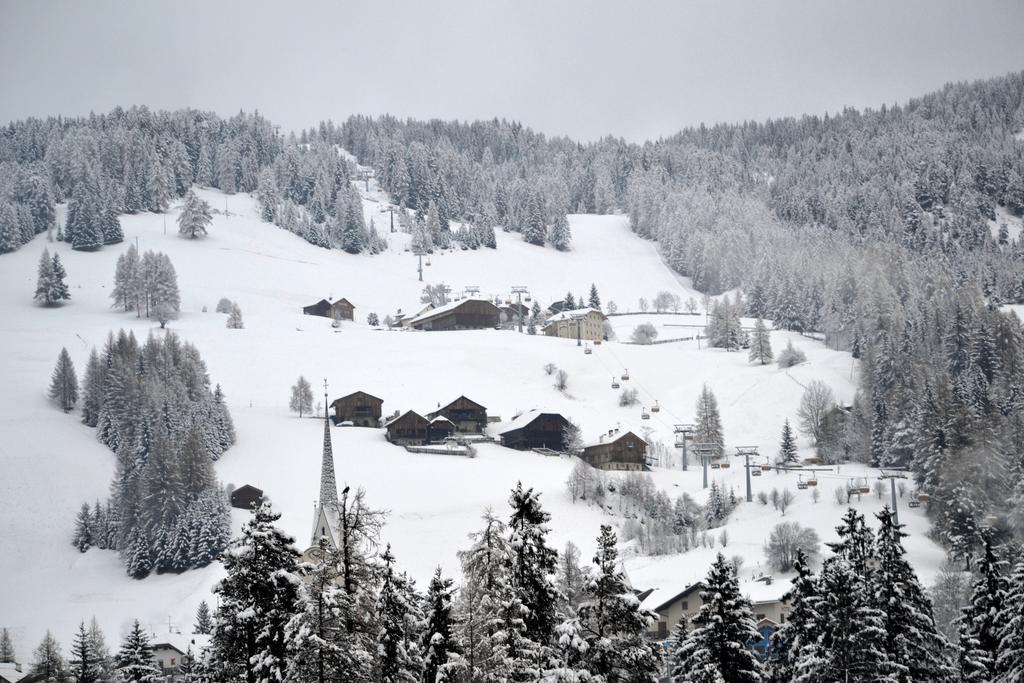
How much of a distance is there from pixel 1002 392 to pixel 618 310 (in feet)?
252

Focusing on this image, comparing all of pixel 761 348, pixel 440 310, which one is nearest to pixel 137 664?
pixel 761 348

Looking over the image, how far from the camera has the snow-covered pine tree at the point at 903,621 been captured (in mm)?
30703

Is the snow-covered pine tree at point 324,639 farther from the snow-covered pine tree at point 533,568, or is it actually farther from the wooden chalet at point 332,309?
the wooden chalet at point 332,309

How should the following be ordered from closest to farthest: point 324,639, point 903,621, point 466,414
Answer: point 324,639 → point 903,621 → point 466,414

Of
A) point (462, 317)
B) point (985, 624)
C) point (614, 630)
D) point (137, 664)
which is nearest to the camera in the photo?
point (614, 630)

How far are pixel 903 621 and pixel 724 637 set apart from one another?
16.6ft

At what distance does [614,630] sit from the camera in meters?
26.9

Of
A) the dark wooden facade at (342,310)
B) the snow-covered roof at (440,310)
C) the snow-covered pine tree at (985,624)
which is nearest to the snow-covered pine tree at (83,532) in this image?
the snow-covered pine tree at (985,624)

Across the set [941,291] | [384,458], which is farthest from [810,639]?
[941,291]

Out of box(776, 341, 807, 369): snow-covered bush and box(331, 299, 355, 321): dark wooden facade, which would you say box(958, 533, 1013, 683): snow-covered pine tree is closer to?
box(776, 341, 807, 369): snow-covered bush

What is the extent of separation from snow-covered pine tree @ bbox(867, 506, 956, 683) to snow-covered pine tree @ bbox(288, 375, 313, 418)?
256 ft

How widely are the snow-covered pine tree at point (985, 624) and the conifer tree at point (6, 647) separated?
5118 cm

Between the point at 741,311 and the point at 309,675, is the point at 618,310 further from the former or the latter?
the point at 309,675

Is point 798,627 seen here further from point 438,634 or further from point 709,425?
point 709,425
